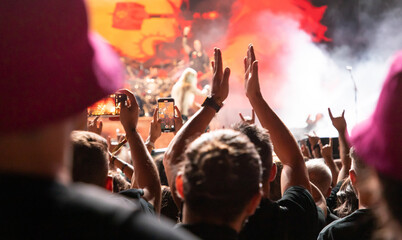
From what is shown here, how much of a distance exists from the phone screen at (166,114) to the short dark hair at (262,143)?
187cm

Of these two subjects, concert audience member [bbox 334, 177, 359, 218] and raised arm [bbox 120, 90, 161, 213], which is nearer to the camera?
raised arm [bbox 120, 90, 161, 213]

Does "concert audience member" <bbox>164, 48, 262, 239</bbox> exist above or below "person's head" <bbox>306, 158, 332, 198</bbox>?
above

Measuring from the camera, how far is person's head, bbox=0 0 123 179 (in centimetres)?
65

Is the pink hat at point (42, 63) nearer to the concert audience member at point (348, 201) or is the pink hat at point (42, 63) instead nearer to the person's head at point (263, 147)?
the person's head at point (263, 147)

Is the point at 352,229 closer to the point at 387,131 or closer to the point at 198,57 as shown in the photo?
the point at 387,131

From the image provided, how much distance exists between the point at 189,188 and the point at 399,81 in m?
0.55

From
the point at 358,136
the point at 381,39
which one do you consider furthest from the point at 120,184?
the point at 381,39

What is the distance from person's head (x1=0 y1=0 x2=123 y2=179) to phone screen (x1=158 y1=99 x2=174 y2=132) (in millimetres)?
2882

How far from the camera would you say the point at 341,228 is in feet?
6.09

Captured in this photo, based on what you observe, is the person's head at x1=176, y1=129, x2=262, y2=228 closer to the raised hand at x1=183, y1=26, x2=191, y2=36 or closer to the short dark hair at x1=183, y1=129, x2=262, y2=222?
the short dark hair at x1=183, y1=129, x2=262, y2=222

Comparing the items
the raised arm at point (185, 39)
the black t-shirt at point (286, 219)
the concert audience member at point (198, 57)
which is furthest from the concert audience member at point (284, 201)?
the raised arm at point (185, 39)

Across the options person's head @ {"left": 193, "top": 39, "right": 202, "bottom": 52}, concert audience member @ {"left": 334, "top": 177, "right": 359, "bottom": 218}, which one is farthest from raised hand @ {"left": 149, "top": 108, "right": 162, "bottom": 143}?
person's head @ {"left": 193, "top": 39, "right": 202, "bottom": 52}

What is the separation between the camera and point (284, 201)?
1671mm

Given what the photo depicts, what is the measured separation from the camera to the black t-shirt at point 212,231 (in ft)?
3.35
